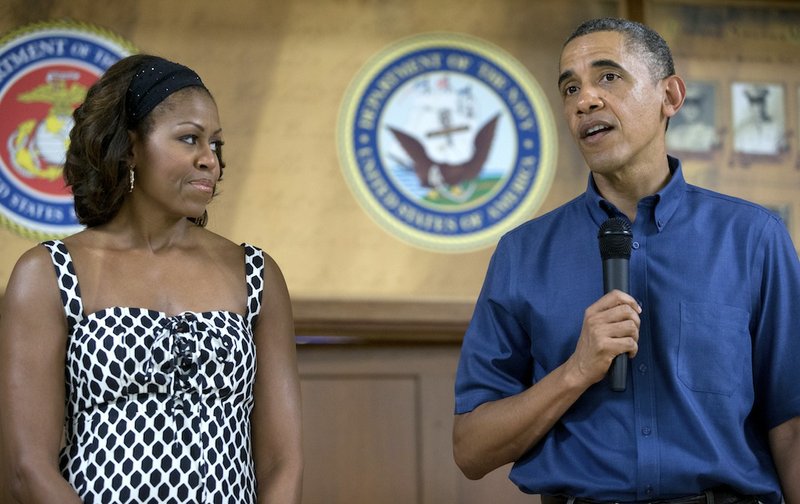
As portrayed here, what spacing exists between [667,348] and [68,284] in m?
1.15

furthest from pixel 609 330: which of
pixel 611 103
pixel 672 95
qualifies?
pixel 672 95

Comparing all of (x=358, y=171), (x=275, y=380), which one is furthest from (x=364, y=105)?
(x=275, y=380)

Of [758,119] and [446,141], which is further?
[758,119]

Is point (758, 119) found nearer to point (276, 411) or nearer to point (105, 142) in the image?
point (276, 411)

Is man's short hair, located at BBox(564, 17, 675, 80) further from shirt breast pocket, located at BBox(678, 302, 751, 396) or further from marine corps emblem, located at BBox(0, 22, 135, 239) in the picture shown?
marine corps emblem, located at BBox(0, 22, 135, 239)

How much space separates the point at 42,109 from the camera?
14.4 feet

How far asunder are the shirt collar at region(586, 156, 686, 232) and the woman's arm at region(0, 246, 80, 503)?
3.48 ft

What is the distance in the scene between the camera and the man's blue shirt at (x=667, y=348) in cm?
229

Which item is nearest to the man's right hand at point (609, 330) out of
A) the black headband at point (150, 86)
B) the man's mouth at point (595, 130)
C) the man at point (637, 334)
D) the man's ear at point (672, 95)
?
the man at point (637, 334)

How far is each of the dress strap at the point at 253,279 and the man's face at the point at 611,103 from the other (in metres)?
0.72

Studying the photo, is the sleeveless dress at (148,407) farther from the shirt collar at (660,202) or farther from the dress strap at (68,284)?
the shirt collar at (660,202)

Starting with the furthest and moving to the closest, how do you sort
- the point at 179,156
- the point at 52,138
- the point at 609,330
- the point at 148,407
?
the point at 52,138
the point at 179,156
the point at 148,407
the point at 609,330

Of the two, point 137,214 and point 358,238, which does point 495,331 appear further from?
point 358,238

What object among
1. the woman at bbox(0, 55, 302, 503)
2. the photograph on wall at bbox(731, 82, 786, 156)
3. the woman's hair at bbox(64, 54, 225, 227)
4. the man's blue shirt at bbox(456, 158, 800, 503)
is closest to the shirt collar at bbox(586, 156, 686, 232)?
the man's blue shirt at bbox(456, 158, 800, 503)
